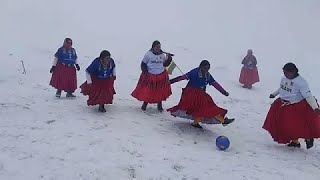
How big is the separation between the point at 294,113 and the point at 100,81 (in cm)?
404

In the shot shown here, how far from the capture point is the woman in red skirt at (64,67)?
1100 centimetres

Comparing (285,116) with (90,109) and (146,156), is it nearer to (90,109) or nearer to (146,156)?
(146,156)

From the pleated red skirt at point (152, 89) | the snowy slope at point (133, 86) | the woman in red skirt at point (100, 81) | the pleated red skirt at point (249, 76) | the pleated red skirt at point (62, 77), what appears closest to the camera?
the snowy slope at point (133, 86)

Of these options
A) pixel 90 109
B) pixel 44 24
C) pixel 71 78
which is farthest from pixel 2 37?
pixel 90 109

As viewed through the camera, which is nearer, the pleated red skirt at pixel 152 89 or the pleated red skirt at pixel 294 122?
the pleated red skirt at pixel 294 122

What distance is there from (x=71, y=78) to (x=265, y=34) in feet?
64.6

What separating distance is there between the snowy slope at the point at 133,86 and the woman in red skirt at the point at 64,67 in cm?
47

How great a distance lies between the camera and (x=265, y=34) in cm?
2841

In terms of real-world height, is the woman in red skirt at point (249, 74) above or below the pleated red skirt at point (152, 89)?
above

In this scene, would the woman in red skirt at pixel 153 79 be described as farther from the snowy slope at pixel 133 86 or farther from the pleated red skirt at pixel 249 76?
the pleated red skirt at pixel 249 76

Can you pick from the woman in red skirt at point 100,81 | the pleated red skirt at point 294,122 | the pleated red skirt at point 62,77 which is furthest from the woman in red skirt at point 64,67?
the pleated red skirt at point 294,122

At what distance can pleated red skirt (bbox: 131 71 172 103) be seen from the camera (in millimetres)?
9820

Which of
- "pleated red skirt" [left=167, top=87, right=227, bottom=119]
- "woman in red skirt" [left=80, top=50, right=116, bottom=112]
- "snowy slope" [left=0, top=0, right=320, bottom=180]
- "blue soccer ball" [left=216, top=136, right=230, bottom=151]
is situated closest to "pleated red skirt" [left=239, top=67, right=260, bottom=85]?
"snowy slope" [left=0, top=0, right=320, bottom=180]

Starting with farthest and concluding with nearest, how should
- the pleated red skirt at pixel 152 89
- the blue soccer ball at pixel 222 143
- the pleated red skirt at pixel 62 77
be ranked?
the pleated red skirt at pixel 62 77 → the pleated red skirt at pixel 152 89 → the blue soccer ball at pixel 222 143
